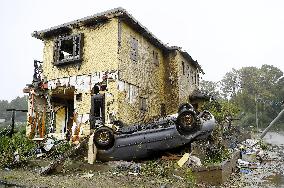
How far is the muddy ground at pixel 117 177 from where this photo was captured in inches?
324

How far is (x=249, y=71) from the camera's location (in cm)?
7100

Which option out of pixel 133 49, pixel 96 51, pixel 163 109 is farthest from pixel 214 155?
pixel 163 109

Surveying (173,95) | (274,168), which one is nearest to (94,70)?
(173,95)

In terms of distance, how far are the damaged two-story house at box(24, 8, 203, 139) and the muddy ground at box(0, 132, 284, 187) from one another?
3.35 meters

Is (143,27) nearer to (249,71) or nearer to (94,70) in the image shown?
(94,70)

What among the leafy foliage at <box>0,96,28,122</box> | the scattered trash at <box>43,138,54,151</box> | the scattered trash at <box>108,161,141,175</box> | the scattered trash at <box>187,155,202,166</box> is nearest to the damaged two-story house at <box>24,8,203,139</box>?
the scattered trash at <box>43,138,54,151</box>

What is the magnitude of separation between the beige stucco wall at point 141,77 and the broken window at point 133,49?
0.60ft

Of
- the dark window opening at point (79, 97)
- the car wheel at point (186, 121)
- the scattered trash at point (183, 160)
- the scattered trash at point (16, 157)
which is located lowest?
the scattered trash at point (16, 157)

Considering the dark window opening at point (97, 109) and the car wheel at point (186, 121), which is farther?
the dark window opening at point (97, 109)

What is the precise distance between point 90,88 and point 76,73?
1.30 m

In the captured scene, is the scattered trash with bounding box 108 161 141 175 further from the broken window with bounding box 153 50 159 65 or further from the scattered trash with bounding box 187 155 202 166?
the broken window with bounding box 153 50 159 65

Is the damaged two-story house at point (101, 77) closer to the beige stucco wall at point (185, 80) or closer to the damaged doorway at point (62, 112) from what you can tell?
the damaged doorway at point (62, 112)

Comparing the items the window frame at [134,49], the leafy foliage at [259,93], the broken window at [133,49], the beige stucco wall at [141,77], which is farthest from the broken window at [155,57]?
the leafy foliage at [259,93]

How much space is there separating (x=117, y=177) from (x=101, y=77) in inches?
272
